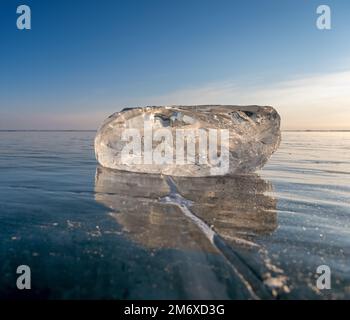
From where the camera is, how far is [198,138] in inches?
237

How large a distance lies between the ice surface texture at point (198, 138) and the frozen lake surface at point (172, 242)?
1.91 m

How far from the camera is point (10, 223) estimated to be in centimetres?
246

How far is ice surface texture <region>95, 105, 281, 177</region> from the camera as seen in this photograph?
19.4ft

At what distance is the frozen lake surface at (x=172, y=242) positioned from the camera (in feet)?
Result: 5.04

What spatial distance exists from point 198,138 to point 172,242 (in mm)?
4091

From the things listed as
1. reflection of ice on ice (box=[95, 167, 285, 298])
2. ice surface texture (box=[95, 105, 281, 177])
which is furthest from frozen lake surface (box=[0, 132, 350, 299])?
ice surface texture (box=[95, 105, 281, 177])

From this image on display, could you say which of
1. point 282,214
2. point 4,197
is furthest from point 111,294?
point 4,197

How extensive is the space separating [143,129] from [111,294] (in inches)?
204

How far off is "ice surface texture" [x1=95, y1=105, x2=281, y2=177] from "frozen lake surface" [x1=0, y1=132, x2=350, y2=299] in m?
1.91
